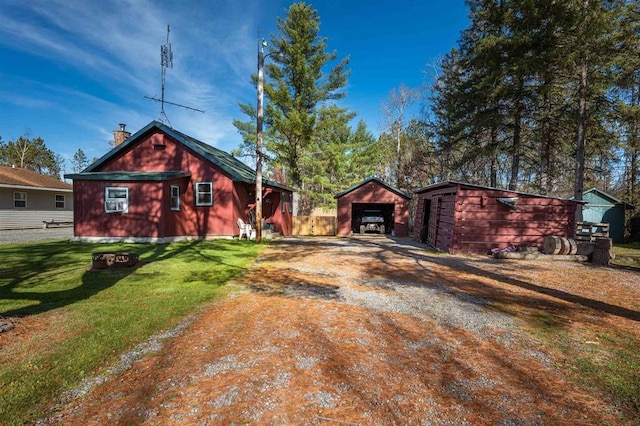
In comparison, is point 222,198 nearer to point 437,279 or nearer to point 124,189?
point 124,189

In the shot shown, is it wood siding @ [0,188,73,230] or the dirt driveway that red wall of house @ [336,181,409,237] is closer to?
the dirt driveway

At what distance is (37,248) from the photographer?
10.5m

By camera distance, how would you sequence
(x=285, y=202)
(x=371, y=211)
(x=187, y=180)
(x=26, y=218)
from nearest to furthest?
(x=187, y=180) → (x=26, y=218) → (x=285, y=202) → (x=371, y=211)

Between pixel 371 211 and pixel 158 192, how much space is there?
1337 cm

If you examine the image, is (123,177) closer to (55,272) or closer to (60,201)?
(55,272)

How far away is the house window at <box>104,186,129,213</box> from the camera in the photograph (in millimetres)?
12727

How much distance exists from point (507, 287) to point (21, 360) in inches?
340

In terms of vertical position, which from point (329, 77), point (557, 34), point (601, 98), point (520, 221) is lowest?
point (520, 221)

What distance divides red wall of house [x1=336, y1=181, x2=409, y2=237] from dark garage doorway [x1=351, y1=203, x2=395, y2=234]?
0.94m

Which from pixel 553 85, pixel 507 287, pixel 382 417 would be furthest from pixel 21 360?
pixel 553 85

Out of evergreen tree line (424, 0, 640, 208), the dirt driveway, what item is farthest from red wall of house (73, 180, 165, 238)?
evergreen tree line (424, 0, 640, 208)

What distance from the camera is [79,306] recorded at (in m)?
4.91

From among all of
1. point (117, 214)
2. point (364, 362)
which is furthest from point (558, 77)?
point (117, 214)

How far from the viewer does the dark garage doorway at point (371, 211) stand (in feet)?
68.1
